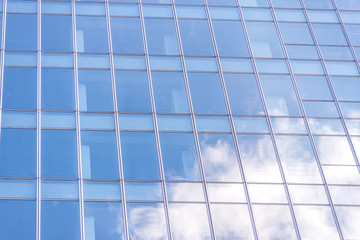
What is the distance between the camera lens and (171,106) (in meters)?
26.5

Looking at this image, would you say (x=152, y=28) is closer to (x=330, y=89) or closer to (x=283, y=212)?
(x=330, y=89)

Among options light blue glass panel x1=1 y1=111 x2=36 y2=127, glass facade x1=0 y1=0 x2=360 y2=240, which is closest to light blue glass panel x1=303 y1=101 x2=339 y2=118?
glass facade x1=0 y1=0 x2=360 y2=240

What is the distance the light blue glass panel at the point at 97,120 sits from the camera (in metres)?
25.4

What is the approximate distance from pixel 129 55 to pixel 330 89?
910cm

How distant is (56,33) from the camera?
28.4 meters

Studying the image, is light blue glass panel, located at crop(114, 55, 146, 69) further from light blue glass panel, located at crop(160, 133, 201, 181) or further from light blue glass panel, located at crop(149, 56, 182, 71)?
light blue glass panel, located at crop(160, 133, 201, 181)

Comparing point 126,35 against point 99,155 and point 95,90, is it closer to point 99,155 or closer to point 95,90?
point 95,90

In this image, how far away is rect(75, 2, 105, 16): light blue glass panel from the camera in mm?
29562

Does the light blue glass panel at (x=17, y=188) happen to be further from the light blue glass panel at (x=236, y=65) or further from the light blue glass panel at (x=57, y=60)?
the light blue glass panel at (x=236, y=65)

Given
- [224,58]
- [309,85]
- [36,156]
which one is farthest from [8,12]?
[309,85]

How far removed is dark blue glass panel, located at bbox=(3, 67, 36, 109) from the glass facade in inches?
2.2

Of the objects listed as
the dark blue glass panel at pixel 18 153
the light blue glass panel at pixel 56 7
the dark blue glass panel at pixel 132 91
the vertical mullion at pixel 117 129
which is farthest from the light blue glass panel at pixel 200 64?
the dark blue glass panel at pixel 18 153

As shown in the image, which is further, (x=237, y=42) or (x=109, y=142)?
(x=237, y=42)

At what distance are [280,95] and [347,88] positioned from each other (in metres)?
3.28
